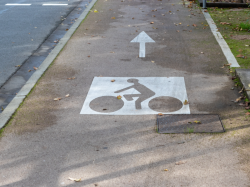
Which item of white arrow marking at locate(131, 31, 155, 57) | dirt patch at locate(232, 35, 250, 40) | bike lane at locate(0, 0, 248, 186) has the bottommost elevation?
bike lane at locate(0, 0, 248, 186)

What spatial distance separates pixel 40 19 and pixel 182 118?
363 inches

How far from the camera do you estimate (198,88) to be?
20.3 ft

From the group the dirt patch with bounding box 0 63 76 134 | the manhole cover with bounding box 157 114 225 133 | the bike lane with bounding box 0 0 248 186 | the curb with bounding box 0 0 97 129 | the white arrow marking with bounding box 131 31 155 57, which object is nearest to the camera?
the bike lane with bounding box 0 0 248 186

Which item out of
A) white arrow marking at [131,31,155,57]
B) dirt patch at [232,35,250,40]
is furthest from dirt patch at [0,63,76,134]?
dirt patch at [232,35,250,40]

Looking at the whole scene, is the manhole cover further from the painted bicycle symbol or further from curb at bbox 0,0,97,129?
curb at bbox 0,0,97,129

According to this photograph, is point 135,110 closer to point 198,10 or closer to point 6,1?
point 198,10

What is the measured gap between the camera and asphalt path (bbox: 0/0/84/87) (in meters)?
8.15

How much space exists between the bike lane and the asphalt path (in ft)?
3.78

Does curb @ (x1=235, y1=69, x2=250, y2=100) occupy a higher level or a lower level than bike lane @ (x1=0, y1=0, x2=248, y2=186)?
higher

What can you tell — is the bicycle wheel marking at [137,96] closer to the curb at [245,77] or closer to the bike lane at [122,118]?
the bike lane at [122,118]

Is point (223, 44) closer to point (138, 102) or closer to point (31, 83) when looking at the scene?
point (138, 102)

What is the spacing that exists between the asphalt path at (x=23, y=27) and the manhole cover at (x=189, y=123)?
3.84m

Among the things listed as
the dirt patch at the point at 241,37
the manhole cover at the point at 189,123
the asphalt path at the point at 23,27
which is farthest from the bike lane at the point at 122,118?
the asphalt path at the point at 23,27

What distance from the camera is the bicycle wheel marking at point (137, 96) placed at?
542cm
